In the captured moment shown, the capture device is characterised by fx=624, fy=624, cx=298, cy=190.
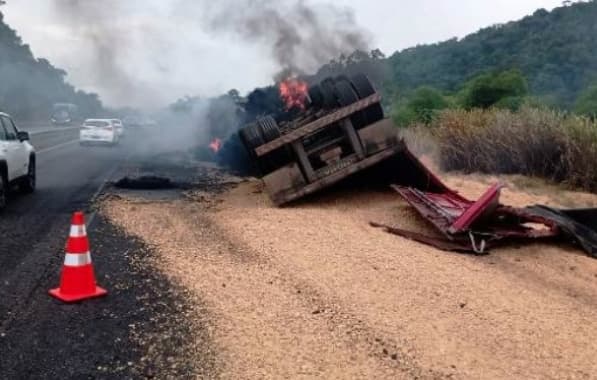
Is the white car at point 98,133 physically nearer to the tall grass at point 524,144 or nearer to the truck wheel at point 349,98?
the tall grass at point 524,144

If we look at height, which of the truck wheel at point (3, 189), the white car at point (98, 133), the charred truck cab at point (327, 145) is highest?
the white car at point (98, 133)

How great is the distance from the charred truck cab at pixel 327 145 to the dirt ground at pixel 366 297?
0.60 meters

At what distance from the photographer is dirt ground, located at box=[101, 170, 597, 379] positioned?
4543mm

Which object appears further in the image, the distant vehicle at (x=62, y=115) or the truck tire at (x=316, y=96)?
the distant vehicle at (x=62, y=115)

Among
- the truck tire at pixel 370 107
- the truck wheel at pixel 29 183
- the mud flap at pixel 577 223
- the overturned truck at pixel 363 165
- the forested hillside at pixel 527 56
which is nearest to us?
the mud flap at pixel 577 223

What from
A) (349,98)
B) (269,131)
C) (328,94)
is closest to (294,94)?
(328,94)

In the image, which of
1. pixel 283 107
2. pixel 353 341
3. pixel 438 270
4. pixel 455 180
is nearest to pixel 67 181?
pixel 283 107

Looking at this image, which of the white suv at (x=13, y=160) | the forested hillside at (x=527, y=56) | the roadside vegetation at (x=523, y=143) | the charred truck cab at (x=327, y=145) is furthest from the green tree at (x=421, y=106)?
the white suv at (x=13, y=160)

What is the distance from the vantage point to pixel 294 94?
12906mm

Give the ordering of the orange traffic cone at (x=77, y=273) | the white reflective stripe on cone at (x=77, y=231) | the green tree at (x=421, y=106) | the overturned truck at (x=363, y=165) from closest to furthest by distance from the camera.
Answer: the orange traffic cone at (x=77, y=273), the white reflective stripe on cone at (x=77, y=231), the overturned truck at (x=363, y=165), the green tree at (x=421, y=106)

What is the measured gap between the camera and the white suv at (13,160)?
10.4 m

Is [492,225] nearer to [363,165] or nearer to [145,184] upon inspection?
[363,165]

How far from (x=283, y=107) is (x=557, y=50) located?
39.4 meters

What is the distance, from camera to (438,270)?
6.82 m
